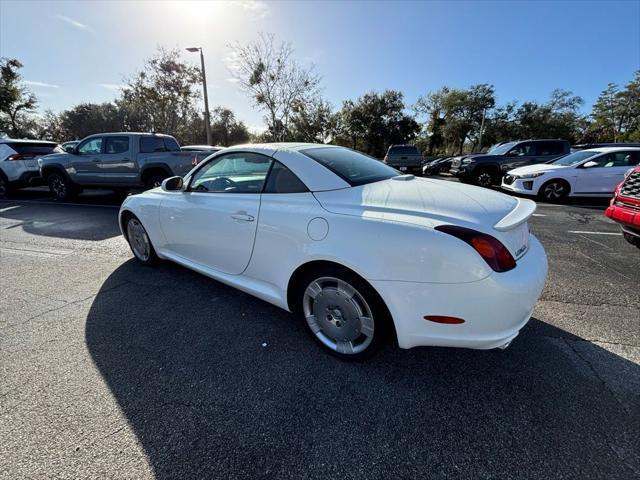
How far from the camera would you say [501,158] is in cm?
1124

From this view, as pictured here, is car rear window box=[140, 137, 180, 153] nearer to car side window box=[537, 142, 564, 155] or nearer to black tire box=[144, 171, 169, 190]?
black tire box=[144, 171, 169, 190]

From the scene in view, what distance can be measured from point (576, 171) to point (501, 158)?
10.7ft

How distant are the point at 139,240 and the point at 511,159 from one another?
12.2 metres

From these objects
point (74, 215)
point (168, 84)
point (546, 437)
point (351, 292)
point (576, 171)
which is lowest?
point (74, 215)

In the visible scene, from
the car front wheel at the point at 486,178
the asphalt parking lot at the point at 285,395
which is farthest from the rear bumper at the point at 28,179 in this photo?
the car front wheel at the point at 486,178

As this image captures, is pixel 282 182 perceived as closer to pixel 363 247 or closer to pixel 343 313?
pixel 363 247

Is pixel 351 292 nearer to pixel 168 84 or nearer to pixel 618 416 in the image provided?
pixel 618 416

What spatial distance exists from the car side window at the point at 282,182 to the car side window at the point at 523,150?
11.7 m

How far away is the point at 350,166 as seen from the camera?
8.71 ft

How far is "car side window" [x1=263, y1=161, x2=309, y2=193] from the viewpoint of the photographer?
2.36 m

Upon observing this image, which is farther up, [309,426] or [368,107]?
[368,107]

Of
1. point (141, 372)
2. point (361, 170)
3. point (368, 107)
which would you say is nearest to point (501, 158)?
point (361, 170)

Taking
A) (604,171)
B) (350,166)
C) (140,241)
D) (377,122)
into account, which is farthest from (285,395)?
(377,122)

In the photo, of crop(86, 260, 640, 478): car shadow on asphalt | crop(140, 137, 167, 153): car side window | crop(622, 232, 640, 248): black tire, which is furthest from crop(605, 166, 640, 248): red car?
crop(140, 137, 167, 153): car side window
